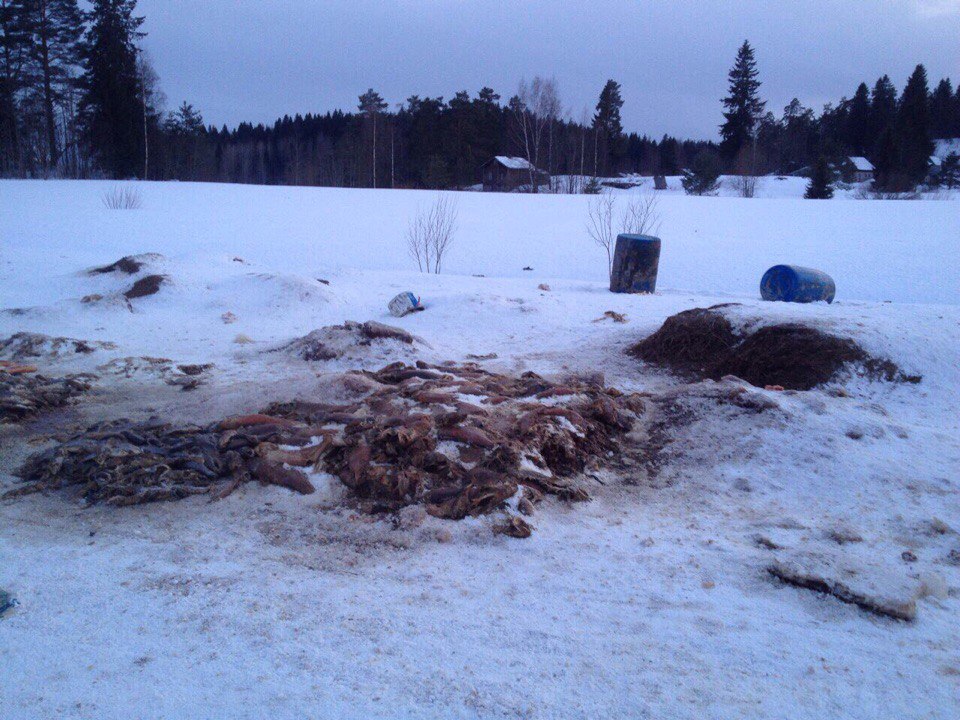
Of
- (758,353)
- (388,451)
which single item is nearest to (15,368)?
(388,451)

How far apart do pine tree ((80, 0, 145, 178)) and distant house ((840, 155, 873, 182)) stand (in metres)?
47.6

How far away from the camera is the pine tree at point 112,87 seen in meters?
39.5

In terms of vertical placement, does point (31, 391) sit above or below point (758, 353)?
below

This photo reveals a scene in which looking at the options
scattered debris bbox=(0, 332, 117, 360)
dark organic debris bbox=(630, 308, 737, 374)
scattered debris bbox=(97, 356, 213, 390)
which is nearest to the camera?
scattered debris bbox=(97, 356, 213, 390)

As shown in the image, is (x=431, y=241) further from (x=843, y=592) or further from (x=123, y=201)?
(x=843, y=592)

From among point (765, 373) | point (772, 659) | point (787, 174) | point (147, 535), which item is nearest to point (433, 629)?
point (772, 659)

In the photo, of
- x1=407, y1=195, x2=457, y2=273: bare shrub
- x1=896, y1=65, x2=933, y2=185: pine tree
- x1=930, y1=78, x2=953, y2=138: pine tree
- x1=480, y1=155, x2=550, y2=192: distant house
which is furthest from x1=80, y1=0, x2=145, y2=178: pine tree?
x1=930, y1=78, x2=953, y2=138: pine tree

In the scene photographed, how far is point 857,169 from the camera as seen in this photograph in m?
48.1

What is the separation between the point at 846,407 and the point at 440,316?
5.69m

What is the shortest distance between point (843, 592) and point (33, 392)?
22.0 ft

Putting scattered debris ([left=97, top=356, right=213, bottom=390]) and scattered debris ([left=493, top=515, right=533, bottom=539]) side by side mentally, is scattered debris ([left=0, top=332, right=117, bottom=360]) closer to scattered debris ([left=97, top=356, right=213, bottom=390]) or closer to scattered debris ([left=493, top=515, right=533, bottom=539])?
scattered debris ([left=97, top=356, right=213, bottom=390])

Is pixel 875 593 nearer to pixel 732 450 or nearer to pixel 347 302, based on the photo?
pixel 732 450

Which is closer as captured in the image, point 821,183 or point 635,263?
point 635,263

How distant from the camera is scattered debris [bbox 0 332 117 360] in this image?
7805 mm
